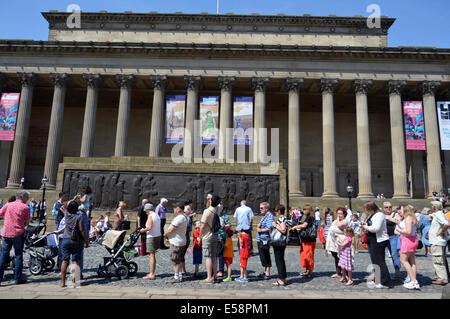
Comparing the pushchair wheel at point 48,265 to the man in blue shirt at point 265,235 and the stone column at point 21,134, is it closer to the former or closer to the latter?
the man in blue shirt at point 265,235

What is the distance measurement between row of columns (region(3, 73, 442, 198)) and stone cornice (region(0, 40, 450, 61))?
260cm

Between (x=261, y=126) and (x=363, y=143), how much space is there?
10036mm

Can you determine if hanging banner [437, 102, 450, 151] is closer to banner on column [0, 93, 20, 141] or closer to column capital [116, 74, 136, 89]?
column capital [116, 74, 136, 89]

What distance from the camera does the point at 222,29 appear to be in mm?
37438

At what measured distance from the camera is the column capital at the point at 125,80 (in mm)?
31906

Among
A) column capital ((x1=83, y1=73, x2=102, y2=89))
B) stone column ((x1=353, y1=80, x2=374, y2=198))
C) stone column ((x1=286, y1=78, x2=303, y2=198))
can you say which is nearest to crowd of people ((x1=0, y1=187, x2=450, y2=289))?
stone column ((x1=286, y1=78, x2=303, y2=198))

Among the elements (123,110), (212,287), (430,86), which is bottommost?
(212,287)

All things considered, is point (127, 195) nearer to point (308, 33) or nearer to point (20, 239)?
point (20, 239)

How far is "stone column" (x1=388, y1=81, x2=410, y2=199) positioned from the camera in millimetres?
30000

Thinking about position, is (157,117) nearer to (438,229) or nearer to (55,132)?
(55,132)

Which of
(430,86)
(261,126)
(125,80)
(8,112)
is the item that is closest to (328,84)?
(261,126)

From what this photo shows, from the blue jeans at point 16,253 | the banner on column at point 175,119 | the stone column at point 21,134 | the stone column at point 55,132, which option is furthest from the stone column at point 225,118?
the blue jeans at point 16,253

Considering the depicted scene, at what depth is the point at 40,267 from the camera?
28.1ft
